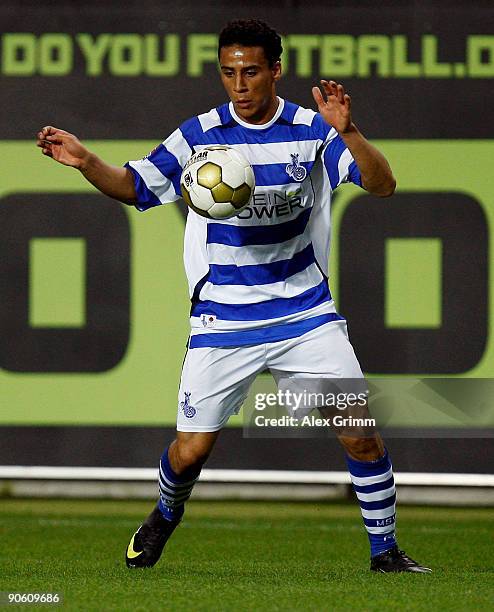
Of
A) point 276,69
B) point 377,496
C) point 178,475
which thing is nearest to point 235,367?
point 178,475

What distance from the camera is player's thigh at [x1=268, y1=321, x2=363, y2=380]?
5.12 m

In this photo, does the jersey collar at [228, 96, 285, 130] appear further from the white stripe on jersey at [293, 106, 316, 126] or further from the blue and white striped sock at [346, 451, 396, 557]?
the blue and white striped sock at [346, 451, 396, 557]

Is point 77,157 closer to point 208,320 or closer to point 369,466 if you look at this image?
point 208,320

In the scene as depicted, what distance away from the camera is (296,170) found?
5.22 meters

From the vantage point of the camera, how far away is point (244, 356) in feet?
17.2

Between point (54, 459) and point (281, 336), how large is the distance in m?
3.33

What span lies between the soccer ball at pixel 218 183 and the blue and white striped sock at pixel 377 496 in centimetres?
108

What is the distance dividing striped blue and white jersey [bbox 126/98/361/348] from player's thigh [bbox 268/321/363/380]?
0.04 metres

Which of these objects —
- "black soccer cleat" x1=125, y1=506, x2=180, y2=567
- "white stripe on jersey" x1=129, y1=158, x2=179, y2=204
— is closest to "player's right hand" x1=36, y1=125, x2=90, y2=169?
"white stripe on jersey" x1=129, y1=158, x2=179, y2=204

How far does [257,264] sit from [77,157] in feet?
2.64

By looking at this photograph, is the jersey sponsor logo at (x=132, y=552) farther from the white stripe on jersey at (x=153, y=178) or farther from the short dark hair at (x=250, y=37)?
the short dark hair at (x=250, y=37)

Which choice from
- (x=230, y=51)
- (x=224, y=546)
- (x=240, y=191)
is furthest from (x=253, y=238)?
(x=224, y=546)

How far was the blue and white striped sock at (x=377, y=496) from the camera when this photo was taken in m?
5.15

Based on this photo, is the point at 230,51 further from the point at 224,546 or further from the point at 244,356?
the point at 224,546
